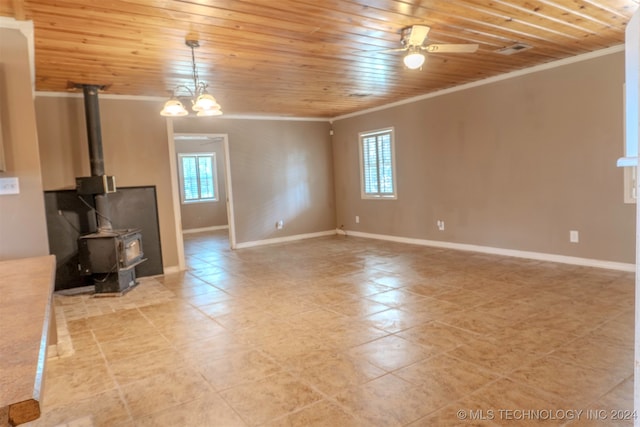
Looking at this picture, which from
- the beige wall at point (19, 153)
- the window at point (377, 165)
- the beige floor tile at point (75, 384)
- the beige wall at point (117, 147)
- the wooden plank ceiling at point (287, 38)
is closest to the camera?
the beige floor tile at point (75, 384)

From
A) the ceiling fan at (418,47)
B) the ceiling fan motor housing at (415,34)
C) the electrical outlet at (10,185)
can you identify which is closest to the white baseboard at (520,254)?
the ceiling fan at (418,47)

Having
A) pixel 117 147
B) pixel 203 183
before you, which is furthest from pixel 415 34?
pixel 203 183

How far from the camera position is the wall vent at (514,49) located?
4215mm

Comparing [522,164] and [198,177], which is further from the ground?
[198,177]

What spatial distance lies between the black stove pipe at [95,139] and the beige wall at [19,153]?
1.89 metres

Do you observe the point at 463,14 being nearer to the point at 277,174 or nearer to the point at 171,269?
the point at 171,269

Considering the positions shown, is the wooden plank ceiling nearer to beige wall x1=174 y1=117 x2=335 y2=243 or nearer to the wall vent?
the wall vent

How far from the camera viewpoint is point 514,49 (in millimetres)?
4320

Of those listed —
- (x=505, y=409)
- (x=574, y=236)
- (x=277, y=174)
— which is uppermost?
(x=277, y=174)

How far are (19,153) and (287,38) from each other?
2232mm

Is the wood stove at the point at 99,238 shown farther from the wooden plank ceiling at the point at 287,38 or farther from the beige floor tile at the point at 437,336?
the beige floor tile at the point at 437,336

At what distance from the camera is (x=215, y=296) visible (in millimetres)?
4543

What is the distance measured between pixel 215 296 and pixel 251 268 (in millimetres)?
1383

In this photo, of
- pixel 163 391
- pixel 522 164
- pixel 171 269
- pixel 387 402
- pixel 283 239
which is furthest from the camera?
pixel 283 239
